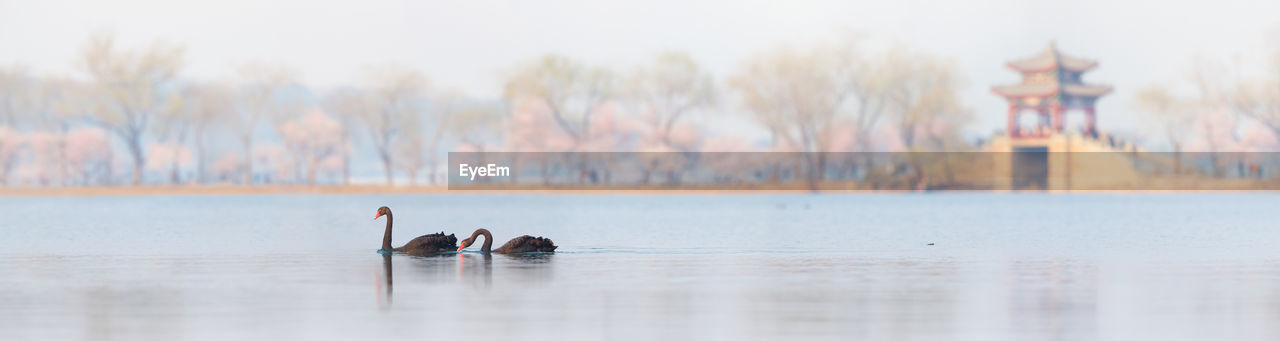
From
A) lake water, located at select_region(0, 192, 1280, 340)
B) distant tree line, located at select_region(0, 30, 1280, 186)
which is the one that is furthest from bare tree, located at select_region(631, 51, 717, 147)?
lake water, located at select_region(0, 192, 1280, 340)

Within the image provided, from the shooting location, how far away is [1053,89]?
4567 inches

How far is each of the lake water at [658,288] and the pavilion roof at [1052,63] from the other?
266 feet

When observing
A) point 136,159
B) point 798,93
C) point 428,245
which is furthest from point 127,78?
point 428,245

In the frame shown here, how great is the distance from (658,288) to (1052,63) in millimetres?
101137

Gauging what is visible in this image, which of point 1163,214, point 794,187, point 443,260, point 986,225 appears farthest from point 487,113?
point 443,260

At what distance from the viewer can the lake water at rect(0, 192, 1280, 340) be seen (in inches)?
614

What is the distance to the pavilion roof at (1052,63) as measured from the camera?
384 ft

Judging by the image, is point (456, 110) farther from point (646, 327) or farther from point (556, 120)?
point (646, 327)

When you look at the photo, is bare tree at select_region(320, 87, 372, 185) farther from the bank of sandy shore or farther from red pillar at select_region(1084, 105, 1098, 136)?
red pillar at select_region(1084, 105, 1098, 136)

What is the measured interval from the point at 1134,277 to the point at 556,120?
77080 mm

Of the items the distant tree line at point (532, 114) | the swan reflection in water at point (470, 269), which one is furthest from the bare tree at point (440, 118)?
the swan reflection in water at point (470, 269)

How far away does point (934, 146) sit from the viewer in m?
99.2

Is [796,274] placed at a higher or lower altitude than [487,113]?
lower

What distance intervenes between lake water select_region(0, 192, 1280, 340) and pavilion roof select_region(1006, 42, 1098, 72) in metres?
80.9
